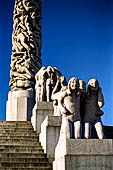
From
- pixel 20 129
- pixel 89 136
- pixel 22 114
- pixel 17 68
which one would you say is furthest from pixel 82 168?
pixel 17 68

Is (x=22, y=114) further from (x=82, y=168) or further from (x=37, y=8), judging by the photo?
(x=82, y=168)

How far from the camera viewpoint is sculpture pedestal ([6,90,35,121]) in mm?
20188

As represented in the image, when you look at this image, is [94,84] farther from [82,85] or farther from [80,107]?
[80,107]

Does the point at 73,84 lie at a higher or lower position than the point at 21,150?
higher

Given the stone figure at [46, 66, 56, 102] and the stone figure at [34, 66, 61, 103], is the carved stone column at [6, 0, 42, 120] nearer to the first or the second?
the stone figure at [34, 66, 61, 103]

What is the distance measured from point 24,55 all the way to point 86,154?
14261mm

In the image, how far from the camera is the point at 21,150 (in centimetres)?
1089

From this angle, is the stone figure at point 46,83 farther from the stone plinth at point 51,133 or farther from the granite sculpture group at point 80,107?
the granite sculpture group at point 80,107

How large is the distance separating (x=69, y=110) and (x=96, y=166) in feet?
6.01

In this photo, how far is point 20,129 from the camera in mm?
12977

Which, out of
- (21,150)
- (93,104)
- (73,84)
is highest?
(73,84)

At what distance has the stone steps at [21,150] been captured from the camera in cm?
1001

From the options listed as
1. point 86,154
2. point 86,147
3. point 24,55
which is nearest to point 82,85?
point 86,147

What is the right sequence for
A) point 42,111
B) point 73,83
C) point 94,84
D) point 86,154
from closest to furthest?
point 86,154 < point 73,83 < point 94,84 < point 42,111
